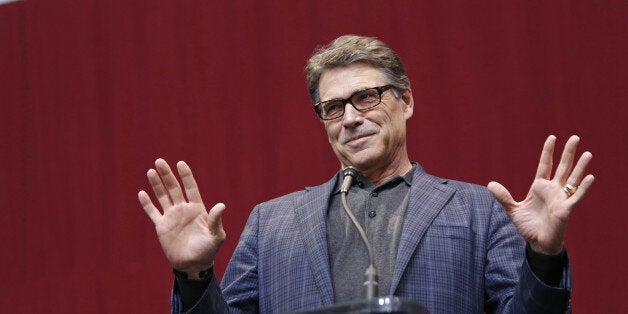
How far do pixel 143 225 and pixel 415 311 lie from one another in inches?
73.2

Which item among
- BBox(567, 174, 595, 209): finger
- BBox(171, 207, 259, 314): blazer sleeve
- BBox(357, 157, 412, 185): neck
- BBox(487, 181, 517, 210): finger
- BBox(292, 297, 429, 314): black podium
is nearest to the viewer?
BBox(292, 297, 429, 314): black podium

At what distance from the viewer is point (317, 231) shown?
6.15 feet

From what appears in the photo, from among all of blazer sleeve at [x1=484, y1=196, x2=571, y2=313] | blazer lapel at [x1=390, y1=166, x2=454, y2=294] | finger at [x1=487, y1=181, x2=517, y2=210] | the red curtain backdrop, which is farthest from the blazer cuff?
the red curtain backdrop

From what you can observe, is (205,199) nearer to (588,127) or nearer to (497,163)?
(497,163)

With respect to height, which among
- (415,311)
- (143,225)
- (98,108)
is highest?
(98,108)

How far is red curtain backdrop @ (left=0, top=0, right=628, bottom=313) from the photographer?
2574mm

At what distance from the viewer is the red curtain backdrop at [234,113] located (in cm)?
257

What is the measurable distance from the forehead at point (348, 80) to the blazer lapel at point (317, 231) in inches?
7.8

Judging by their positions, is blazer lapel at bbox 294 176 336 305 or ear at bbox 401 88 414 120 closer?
blazer lapel at bbox 294 176 336 305

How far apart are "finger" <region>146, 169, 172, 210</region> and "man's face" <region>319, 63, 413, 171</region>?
1.45 feet

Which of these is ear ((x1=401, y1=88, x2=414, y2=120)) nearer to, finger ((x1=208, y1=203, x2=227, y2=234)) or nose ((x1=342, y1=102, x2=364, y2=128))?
nose ((x1=342, y1=102, x2=364, y2=128))

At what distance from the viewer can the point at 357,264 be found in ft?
5.93

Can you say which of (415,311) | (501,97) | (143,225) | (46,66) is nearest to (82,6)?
(46,66)

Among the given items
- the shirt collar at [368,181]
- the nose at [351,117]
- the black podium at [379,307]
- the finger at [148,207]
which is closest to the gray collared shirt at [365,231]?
the shirt collar at [368,181]
